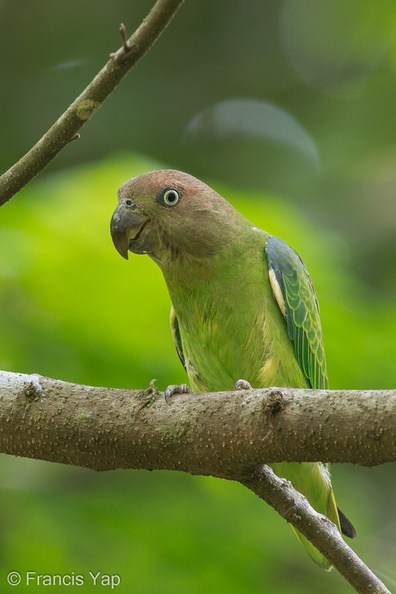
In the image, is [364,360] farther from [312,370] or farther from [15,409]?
[15,409]

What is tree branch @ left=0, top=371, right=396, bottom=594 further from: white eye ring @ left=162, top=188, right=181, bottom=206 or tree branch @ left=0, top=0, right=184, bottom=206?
white eye ring @ left=162, top=188, right=181, bottom=206

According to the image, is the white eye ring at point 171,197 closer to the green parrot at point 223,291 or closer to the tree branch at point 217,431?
the green parrot at point 223,291

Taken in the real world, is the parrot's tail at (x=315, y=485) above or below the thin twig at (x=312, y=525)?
above

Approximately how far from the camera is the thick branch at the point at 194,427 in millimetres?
2557

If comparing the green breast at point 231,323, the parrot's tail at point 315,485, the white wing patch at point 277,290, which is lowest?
the parrot's tail at point 315,485

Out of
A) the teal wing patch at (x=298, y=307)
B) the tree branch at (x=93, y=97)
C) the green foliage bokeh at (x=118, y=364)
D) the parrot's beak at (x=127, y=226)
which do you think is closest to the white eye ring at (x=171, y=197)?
the parrot's beak at (x=127, y=226)

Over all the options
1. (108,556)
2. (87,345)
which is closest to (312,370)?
(87,345)

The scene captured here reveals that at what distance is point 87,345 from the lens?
489cm

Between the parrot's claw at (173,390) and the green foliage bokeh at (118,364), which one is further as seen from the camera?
the green foliage bokeh at (118,364)

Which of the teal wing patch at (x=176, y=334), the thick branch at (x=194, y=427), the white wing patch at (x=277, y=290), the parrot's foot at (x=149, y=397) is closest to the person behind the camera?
the thick branch at (x=194, y=427)

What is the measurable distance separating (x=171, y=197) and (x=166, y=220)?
0.14m

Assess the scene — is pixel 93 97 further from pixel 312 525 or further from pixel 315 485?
pixel 315 485

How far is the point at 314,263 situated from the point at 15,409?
8.95 feet

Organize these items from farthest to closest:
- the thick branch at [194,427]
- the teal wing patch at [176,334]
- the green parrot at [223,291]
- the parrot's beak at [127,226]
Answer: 1. the teal wing patch at [176,334]
2. the green parrot at [223,291]
3. the parrot's beak at [127,226]
4. the thick branch at [194,427]
